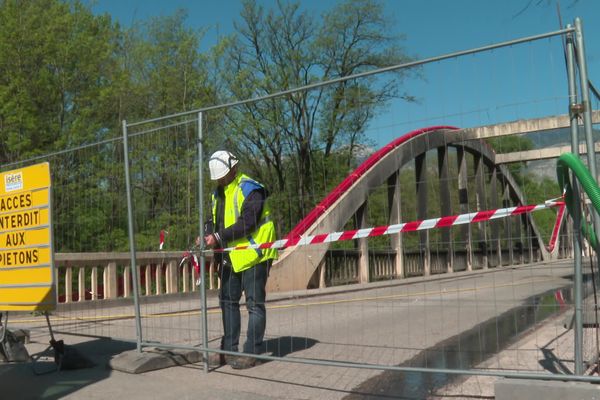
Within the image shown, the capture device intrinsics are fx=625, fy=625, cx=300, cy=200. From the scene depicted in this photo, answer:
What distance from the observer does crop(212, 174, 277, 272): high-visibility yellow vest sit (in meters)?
5.91

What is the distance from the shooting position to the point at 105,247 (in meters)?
8.58

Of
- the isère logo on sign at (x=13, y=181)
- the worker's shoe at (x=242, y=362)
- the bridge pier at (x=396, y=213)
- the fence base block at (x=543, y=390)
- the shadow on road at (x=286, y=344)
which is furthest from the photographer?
the shadow on road at (x=286, y=344)

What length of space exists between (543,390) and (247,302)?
292cm

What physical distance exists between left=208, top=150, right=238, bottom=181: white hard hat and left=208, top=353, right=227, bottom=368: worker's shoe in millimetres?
1733

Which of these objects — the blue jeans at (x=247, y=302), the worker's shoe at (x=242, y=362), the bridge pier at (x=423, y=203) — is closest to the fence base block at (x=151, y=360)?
the blue jeans at (x=247, y=302)

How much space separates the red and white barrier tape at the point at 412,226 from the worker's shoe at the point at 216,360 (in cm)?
105

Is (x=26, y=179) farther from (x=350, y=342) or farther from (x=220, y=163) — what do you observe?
(x=350, y=342)

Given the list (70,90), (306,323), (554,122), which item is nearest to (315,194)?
(554,122)

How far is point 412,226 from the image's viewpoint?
513cm

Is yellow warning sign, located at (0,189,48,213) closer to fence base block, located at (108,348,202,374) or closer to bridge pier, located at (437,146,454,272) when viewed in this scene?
fence base block, located at (108,348,202,374)

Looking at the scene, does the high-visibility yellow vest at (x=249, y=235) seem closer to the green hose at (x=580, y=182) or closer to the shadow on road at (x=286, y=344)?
the shadow on road at (x=286, y=344)

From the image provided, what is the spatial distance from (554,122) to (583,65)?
42 cm

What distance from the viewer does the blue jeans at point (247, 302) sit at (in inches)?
232


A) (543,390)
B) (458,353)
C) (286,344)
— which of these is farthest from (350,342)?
(543,390)
